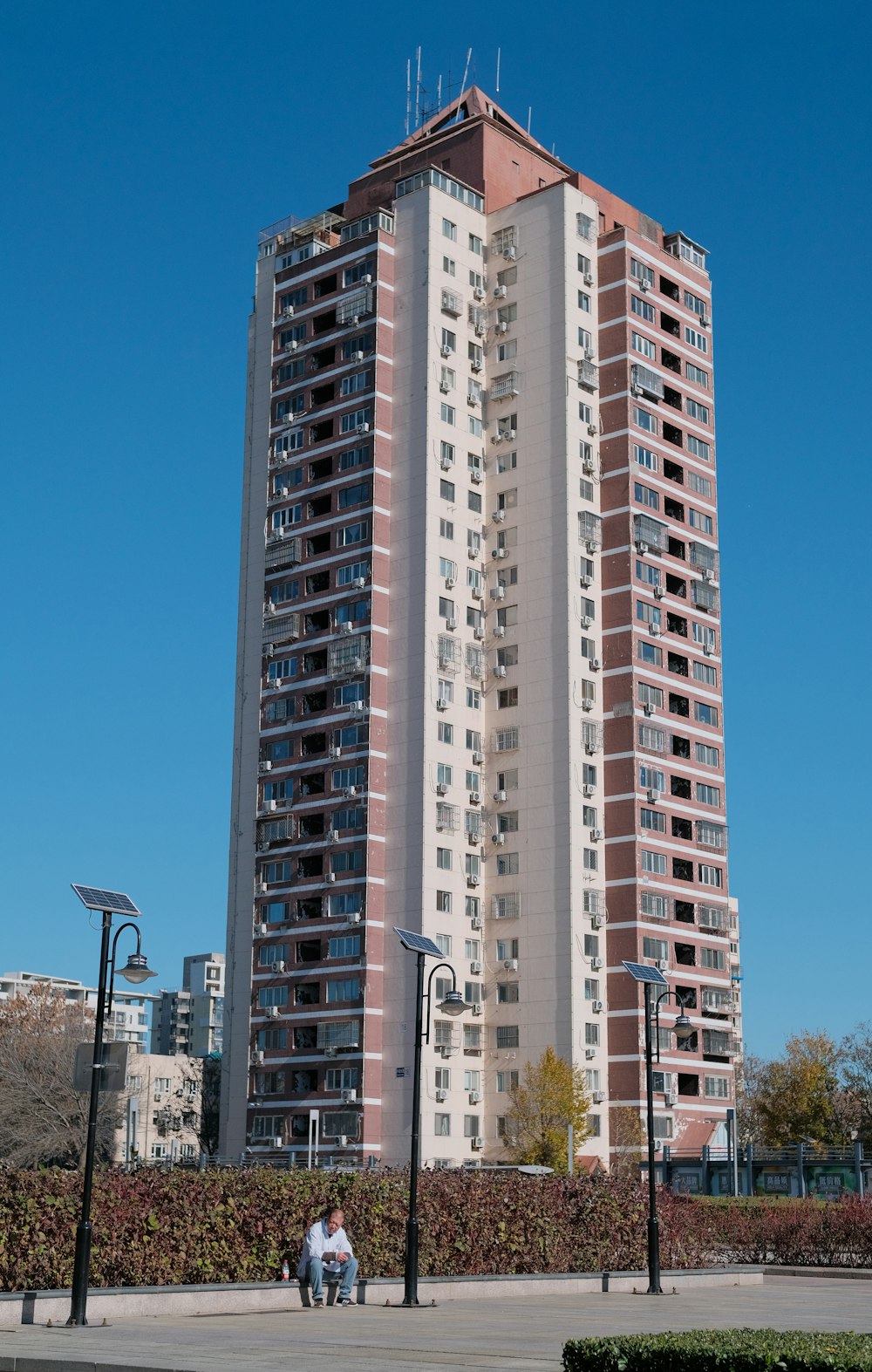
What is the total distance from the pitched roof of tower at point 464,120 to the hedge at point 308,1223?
75.7 meters

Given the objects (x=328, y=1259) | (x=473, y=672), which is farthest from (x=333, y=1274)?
(x=473, y=672)

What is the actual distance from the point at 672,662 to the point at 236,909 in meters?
27.4

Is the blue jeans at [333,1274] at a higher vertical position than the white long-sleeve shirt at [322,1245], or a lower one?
lower

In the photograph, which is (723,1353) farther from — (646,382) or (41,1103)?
(41,1103)

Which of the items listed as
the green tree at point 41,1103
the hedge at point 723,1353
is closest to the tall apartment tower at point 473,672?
the green tree at point 41,1103

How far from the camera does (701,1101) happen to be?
83.2 metres

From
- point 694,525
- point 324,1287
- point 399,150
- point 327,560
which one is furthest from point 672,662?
point 324,1287

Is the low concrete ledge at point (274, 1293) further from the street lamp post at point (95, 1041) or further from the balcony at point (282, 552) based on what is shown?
the balcony at point (282, 552)

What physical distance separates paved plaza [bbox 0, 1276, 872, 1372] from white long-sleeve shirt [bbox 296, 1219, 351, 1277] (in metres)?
0.83

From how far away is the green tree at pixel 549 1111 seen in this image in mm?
77375

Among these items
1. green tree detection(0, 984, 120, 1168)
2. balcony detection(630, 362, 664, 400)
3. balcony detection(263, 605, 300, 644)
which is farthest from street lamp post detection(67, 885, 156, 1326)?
balcony detection(630, 362, 664, 400)

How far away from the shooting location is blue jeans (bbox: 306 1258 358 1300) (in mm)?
27266

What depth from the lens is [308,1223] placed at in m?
29.0

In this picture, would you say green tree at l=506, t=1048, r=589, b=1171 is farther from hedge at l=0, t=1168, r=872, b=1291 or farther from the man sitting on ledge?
the man sitting on ledge
